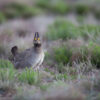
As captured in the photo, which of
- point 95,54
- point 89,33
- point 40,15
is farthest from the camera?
point 40,15

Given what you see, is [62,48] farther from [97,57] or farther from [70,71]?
[70,71]

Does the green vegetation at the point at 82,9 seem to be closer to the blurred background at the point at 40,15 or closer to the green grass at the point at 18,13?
the blurred background at the point at 40,15

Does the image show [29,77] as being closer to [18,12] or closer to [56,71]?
[56,71]

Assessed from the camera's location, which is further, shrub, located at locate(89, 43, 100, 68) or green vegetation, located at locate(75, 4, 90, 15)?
green vegetation, located at locate(75, 4, 90, 15)

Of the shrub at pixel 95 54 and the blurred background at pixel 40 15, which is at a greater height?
the blurred background at pixel 40 15

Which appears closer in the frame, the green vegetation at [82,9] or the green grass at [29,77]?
the green grass at [29,77]

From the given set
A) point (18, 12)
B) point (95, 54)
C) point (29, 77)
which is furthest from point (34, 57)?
point (18, 12)

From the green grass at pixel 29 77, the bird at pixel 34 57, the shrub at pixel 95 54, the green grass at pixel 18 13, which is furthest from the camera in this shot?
the green grass at pixel 18 13

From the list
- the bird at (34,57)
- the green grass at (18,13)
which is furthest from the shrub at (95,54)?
the green grass at (18,13)

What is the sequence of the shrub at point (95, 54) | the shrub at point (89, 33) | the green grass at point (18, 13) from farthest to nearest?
the green grass at point (18, 13) → the shrub at point (89, 33) → the shrub at point (95, 54)

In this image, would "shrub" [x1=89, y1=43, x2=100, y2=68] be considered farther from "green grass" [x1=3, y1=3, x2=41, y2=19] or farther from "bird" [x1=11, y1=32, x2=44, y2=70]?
"green grass" [x1=3, y1=3, x2=41, y2=19]

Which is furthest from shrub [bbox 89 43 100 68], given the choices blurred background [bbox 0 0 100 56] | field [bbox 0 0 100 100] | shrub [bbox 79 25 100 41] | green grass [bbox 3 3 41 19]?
green grass [bbox 3 3 41 19]

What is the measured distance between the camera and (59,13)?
27.1 meters

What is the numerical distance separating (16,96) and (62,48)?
5.10 meters
